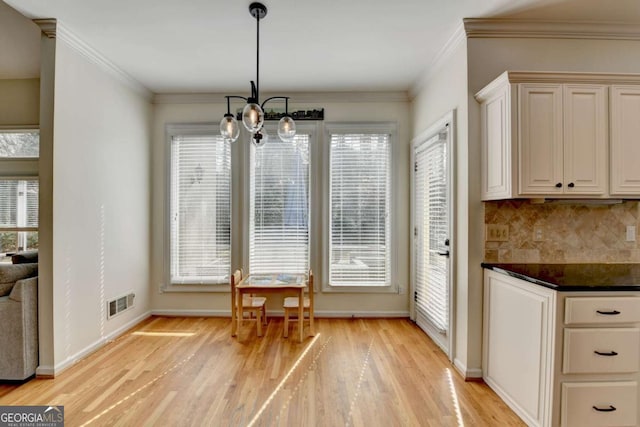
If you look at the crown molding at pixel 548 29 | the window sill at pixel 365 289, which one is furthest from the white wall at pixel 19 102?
the crown molding at pixel 548 29

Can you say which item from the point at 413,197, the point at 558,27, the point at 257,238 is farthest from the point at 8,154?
the point at 558,27

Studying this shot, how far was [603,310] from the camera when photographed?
6.16ft

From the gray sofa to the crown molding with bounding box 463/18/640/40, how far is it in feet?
13.9

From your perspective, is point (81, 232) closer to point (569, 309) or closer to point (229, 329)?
point (229, 329)

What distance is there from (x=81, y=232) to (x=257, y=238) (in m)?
1.87

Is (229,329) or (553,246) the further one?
(229,329)

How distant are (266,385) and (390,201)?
262 cm

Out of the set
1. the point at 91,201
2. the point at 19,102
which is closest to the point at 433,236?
the point at 91,201

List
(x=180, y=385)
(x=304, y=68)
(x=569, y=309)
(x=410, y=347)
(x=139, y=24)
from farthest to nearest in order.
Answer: (x=304, y=68) < (x=410, y=347) < (x=139, y=24) < (x=180, y=385) < (x=569, y=309)

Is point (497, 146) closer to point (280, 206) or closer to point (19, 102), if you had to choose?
point (280, 206)

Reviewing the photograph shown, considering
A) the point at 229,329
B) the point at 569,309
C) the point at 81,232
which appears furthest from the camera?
the point at 229,329

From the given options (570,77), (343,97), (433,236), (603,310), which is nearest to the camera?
(603,310)

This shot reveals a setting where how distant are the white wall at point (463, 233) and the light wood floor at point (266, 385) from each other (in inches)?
10.3

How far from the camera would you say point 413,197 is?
13.1 ft
